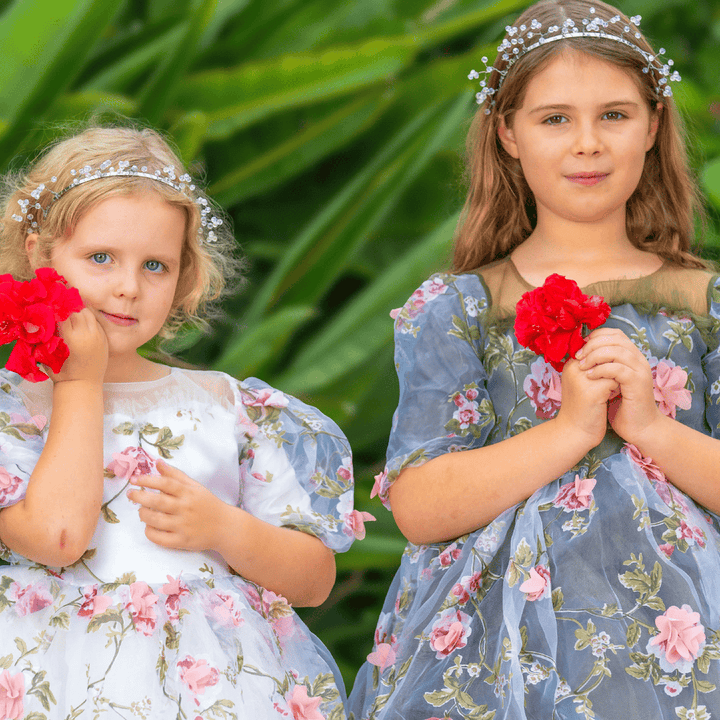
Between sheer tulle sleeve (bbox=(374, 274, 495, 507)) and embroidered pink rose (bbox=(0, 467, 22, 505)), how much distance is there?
38 cm

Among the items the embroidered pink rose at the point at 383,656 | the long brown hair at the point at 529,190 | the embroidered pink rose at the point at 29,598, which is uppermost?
the long brown hair at the point at 529,190

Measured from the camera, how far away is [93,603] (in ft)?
3.35

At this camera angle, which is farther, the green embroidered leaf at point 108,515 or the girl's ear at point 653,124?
Answer: the girl's ear at point 653,124

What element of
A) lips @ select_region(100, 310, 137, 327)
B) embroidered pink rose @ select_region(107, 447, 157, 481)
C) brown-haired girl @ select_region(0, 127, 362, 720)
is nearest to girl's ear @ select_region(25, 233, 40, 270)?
brown-haired girl @ select_region(0, 127, 362, 720)

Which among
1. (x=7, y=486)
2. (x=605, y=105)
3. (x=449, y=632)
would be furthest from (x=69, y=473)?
(x=605, y=105)

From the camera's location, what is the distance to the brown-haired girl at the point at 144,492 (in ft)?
3.27

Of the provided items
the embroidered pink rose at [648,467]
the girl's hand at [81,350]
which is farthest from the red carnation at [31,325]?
the embroidered pink rose at [648,467]

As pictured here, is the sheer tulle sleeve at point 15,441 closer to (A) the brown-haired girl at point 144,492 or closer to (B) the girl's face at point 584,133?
(A) the brown-haired girl at point 144,492

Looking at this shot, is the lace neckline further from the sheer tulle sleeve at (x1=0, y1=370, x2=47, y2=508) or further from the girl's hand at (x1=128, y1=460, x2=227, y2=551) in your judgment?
the sheer tulle sleeve at (x1=0, y1=370, x2=47, y2=508)

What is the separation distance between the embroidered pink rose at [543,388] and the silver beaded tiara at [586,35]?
1.13ft

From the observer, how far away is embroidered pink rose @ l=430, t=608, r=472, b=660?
106 centimetres

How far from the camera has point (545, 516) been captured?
3.48 feet

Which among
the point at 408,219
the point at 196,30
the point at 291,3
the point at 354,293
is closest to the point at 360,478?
the point at 354,293

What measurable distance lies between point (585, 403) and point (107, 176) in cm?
56
